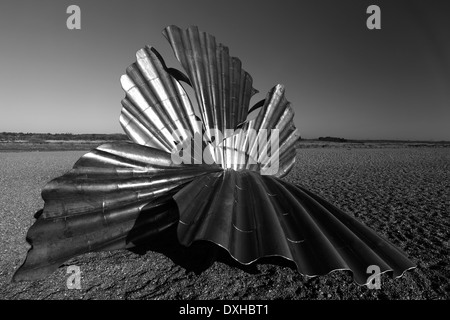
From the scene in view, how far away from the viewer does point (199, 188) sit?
2855mm

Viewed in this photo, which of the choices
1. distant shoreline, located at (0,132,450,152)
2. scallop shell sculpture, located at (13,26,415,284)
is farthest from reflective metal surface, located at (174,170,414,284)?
distant shoreline, located at (0,132,450,152)

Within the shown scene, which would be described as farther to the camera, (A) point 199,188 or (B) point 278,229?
(A) point 199,188

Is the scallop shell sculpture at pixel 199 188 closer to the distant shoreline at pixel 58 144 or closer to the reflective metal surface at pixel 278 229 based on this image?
the reflective metal surface at pixel 278 229

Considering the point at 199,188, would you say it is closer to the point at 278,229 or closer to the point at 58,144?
the point at 278,229

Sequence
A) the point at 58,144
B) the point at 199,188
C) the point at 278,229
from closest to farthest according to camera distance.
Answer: the point at 278,229
the point at 199,188
the point at 58,144

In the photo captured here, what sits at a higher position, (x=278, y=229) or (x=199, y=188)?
(x=199, y=188)

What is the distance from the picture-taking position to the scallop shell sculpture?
232cm

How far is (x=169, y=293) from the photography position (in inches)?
→ 128

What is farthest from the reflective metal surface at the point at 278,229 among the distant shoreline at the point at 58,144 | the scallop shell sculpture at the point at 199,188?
the distant shoreline at the point at 58,144

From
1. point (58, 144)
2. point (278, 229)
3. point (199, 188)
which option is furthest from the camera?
point (58, 144)

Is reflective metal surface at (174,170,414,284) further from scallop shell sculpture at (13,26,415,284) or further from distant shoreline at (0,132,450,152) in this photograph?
distant shoreline at (0,132,450,152)

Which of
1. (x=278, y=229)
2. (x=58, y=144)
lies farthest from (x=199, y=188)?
(x=58, y=144)

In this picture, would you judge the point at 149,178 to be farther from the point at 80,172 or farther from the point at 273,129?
the point at 273,129
